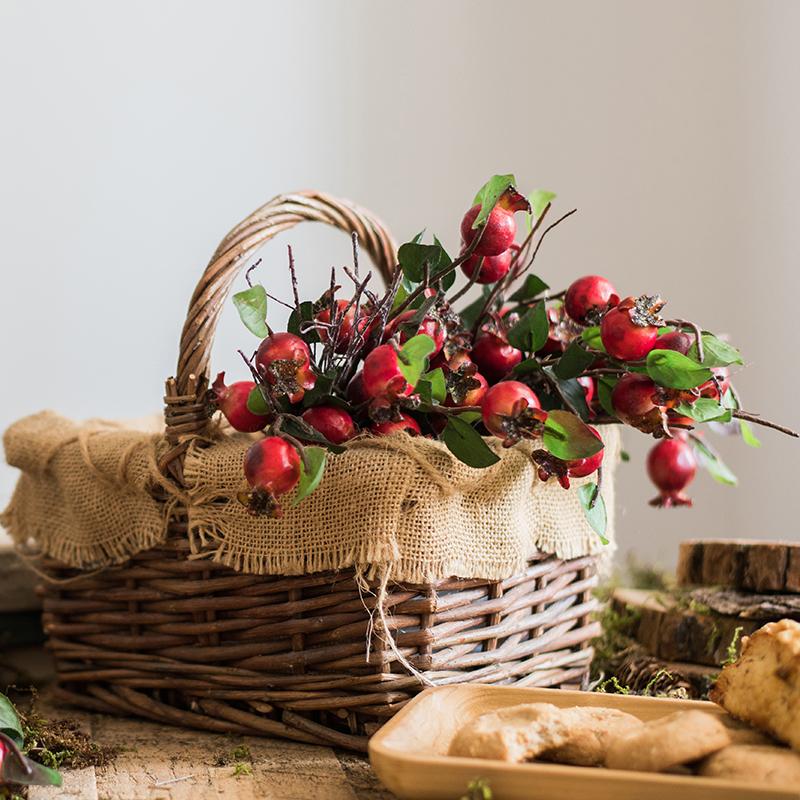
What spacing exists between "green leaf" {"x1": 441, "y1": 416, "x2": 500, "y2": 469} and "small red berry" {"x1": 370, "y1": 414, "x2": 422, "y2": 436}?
4 centimetres

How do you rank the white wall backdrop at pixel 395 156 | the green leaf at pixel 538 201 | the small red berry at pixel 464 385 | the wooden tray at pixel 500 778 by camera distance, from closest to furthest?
the wooden tray at pixel 500 778, the small red berry at pixel 464 385, the green leaf at pixel 538 201, the white wall backdrop at pixel 395 156

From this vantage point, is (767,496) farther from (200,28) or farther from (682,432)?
(200,28)

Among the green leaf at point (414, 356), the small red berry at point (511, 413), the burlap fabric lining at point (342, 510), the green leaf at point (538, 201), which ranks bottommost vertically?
the burlap fabric lining at point (342, 510)

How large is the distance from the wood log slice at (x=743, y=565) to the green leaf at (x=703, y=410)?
0.26m

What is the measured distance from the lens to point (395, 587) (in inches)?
30.0

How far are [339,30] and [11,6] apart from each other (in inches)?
22.1

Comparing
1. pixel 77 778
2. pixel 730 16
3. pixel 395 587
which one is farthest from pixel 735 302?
pixel 77 778

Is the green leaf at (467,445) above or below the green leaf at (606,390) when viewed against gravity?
below

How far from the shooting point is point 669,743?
0.57m

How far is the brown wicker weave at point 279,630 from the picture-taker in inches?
30.4

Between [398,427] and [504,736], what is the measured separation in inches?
9.3

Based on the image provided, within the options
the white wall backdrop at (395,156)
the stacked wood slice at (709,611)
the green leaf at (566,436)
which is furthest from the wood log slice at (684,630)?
the white wall backdrop at (395,156)

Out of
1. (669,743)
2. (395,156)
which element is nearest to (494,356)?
(669,743)

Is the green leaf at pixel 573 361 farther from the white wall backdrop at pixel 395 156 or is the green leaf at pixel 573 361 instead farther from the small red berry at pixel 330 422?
the white wall backdrop at pixel 395 156
